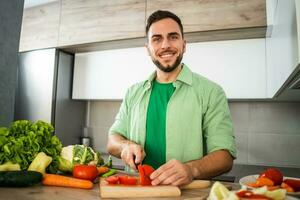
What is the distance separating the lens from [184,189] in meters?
0.84

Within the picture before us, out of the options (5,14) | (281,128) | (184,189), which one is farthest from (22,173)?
(281,128)

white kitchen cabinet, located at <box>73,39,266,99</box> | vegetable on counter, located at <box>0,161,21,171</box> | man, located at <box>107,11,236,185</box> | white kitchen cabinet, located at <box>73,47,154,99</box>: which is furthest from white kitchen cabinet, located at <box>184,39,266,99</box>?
vegetable on counter, located at <box>0,161,21,171</box>

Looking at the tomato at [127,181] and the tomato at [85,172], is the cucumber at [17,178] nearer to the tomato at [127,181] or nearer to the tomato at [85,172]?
the tomato at [85,172]

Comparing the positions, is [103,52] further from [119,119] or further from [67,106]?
[119,119]

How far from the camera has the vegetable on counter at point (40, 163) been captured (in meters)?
0.89

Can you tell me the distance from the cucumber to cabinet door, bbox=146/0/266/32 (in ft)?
4.19

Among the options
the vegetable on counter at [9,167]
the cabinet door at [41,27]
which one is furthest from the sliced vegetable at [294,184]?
the cabinet door at [41,27]

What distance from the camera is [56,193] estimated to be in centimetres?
78

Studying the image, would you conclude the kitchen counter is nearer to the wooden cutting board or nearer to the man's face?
the wooden cutting board

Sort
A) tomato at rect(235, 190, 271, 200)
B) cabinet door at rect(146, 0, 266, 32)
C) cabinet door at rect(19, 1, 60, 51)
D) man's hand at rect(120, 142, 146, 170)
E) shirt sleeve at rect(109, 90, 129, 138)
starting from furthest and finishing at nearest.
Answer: cabinet door at rect(19, 1, 60, 51) → cabinet door at rect(146, 0, 266, 32) → shirt sleeve at rect(109, 90, 129, 138) → man's hand at rect(120, 142, 146, 170) → tomato at rect(235, 190, 271, 200)

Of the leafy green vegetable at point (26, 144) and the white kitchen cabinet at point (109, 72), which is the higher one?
the white kitchen cabinet at point (109, 72)

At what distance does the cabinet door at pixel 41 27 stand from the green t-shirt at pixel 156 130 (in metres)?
1.31

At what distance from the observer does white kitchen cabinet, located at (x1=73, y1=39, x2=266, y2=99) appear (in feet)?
5.48

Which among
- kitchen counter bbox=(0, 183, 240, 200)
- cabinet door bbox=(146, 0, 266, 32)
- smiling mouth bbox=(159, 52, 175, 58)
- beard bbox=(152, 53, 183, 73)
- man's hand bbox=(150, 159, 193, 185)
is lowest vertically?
kitchen counter bbox=(0, 183, 240, 200)
